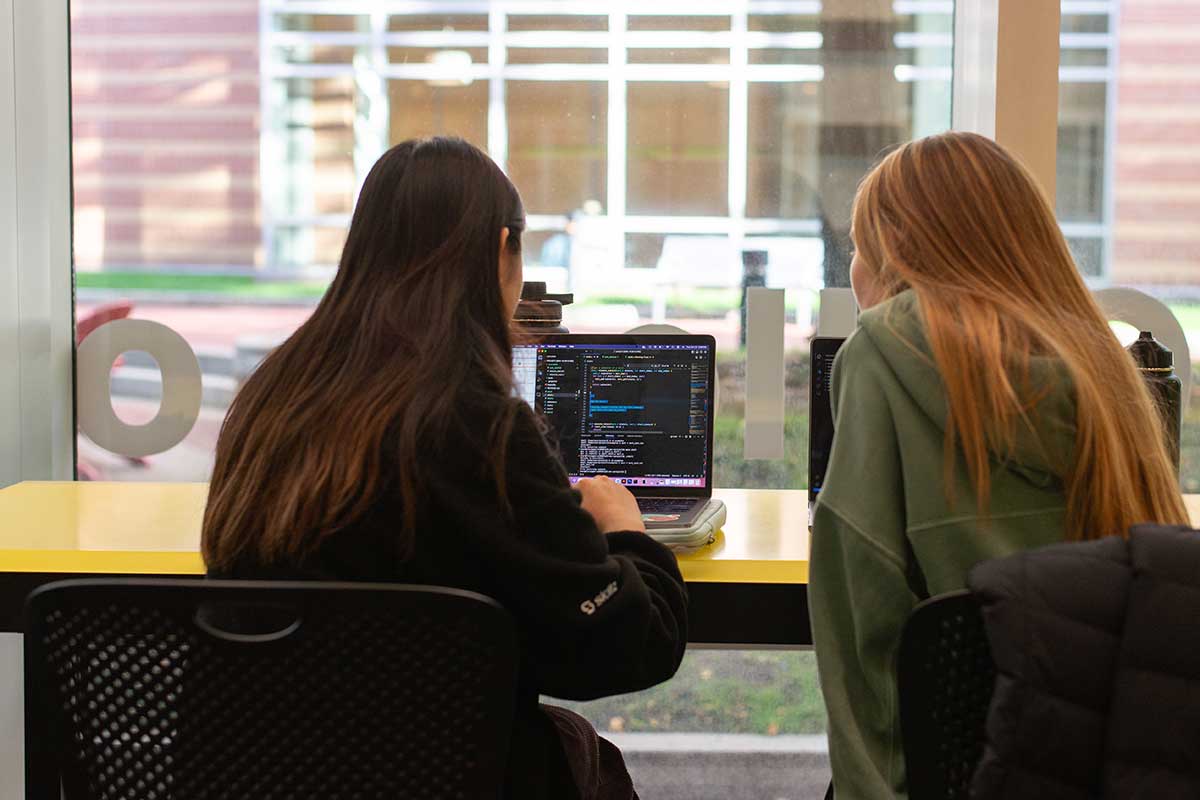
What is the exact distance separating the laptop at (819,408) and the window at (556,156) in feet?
A: 3.02

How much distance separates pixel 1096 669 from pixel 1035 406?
46cm

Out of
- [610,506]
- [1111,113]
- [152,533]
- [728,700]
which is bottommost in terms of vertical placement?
[728,700]

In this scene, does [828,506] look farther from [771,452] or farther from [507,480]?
[771,452]

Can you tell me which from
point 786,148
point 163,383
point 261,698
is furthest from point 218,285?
point 261,698

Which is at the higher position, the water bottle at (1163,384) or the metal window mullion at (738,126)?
the metal window mullion at (738,126)

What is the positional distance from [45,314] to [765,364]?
1.70 m

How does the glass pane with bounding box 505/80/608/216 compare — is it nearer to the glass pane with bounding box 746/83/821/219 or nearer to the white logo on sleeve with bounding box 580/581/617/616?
the glass pane with bounding box 746/83/821/219

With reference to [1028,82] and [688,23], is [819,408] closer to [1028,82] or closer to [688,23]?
[1028,82]

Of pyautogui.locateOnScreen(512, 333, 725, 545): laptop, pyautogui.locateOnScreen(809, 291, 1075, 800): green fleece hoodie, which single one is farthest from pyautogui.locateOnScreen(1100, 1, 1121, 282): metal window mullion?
pyautogui.locateOnScreen(809, 291, 1075, 800): green fleece hoodie

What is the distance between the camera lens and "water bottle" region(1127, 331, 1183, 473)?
6.65 ft

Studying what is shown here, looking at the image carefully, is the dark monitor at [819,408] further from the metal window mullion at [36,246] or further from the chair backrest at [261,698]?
the metal window mullion at [36,246]

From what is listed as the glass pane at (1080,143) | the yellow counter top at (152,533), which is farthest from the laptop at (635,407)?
the glass pane at (1080,143)

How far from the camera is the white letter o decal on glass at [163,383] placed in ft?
9.35

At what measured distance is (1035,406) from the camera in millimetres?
1339
